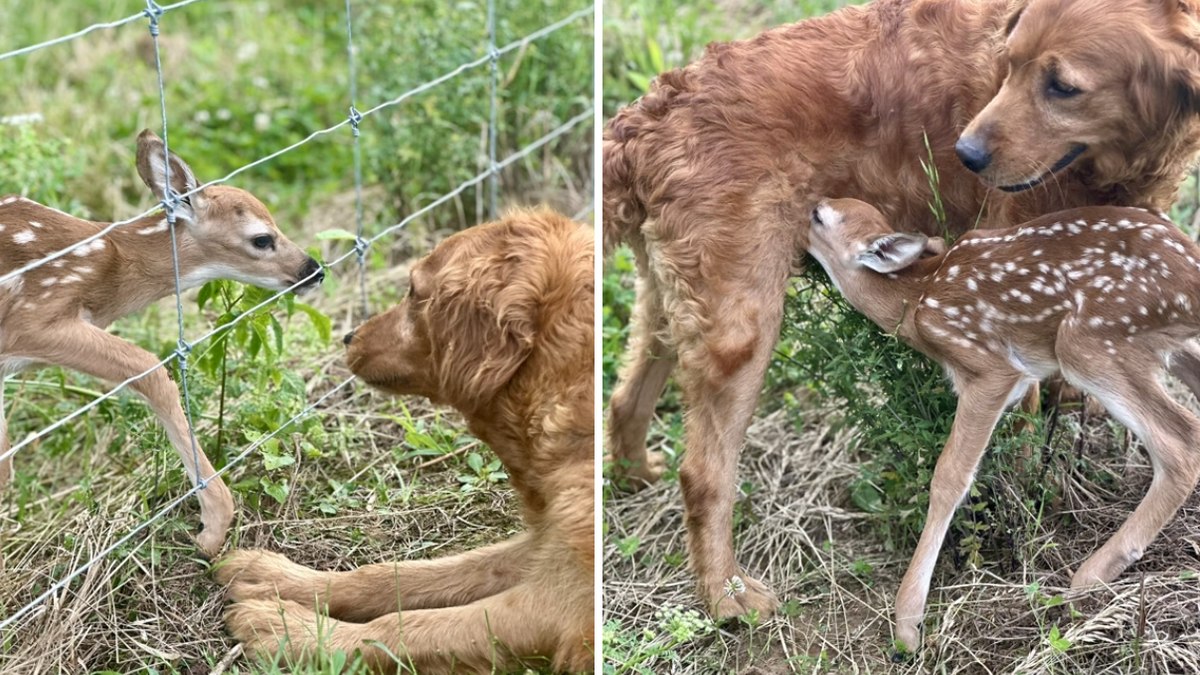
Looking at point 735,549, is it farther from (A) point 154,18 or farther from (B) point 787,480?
(A) point 154,18

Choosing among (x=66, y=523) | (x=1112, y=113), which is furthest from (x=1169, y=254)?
(x=66, y=523)

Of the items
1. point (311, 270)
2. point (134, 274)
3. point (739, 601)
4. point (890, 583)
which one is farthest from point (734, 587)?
point (134, 274)

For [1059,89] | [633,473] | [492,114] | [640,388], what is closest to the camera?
[1059,89]

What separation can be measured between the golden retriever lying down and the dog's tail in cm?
35

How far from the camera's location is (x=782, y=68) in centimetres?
429

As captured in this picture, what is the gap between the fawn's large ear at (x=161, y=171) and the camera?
12.1 ft

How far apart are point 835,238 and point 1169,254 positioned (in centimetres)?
97

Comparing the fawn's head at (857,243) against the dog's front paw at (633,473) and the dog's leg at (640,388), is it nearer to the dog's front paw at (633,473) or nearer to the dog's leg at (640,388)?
the dog's leg at (640,388)

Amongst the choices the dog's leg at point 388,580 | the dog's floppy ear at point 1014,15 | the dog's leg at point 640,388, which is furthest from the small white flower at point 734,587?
the dog's floppy ear at point 1014,15

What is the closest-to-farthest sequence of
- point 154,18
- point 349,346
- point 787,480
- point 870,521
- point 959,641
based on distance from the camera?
point 154,18 < point 959,641 < point 349,346 < point 870,521 < point 787,480

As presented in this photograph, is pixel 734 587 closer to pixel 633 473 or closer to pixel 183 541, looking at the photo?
pixel 633 473

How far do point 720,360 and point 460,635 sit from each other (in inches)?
46.6

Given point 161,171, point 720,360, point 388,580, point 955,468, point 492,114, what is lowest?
point 388,580

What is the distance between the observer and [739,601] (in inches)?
175
